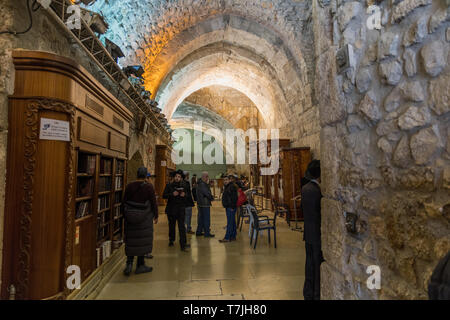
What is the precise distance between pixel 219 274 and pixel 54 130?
262 centimetres

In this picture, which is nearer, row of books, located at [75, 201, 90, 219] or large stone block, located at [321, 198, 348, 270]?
large stone block, located at [321, 198, 348, 270]

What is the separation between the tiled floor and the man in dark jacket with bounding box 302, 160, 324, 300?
35cm

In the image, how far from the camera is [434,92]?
4.09 ft

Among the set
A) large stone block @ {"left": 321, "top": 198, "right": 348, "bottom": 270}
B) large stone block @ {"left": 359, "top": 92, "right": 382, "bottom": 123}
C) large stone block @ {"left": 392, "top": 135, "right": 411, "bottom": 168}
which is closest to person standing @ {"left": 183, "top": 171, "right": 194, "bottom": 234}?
large stone block @ {"left": 321, "top": 198, "right": 348, "bottom": 270}

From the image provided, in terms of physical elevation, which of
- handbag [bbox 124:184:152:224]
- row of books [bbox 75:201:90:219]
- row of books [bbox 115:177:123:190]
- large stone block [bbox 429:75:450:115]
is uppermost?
large stone block [bbox 429:75:450:115]

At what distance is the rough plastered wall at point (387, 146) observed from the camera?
1241 mm

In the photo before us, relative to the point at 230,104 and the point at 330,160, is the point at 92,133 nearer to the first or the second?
the point at 330,160

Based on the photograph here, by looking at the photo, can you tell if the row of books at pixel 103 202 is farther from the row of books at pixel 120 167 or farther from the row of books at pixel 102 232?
the row of books at pixel 120 167

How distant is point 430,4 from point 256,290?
2932mm

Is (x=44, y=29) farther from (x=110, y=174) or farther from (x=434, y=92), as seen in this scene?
(x=434, y=92)

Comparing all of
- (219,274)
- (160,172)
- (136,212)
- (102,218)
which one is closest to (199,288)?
(219,274)

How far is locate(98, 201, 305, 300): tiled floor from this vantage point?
2911 millimetres

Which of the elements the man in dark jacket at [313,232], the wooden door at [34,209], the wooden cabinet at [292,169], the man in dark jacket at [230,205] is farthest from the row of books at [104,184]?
the wooden cabinet at [292,169]

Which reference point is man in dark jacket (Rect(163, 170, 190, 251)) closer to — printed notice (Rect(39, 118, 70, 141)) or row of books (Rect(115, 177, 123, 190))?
row of books (Rect(115, 177, 123, 190))
